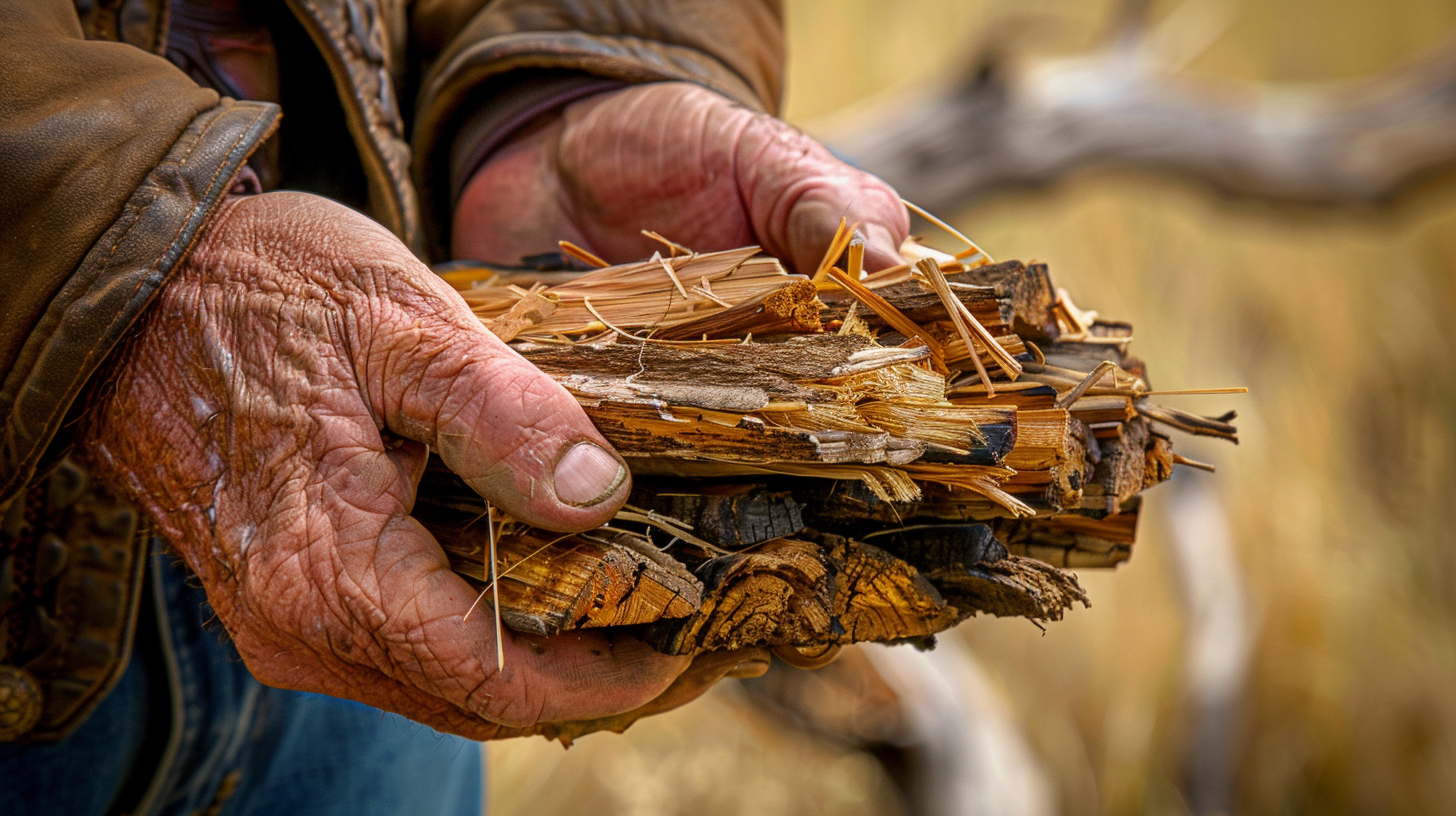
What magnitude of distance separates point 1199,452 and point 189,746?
2551 mm

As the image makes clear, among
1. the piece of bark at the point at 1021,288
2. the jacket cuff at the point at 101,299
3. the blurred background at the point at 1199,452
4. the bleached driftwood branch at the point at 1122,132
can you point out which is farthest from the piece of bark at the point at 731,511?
the bleached driftwood branch at the point at 1122,132

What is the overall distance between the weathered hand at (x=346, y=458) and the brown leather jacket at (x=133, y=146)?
4 cm

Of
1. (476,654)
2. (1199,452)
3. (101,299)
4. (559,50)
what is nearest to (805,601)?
(476,654)

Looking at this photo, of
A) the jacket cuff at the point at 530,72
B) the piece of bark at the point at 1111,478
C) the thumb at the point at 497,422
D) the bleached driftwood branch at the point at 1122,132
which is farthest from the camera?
the bleached driftwood branch at the point at 1122,132

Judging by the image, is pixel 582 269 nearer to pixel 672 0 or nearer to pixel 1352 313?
pixel 672 0

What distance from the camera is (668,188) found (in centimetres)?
98

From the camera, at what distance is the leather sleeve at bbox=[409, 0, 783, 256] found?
3.43ft

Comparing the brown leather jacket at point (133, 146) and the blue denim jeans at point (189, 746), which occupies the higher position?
the brown leather jacket at point (133, 146)

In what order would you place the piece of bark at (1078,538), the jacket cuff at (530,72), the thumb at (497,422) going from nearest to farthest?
the thumb at (497,422)
the piece of bark at (1078,538)
the jacket cuff at (530,72)

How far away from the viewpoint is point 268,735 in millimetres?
918

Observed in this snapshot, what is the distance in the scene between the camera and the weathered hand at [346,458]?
0.58 meters

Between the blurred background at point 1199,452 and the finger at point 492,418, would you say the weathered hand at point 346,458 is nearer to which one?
the finger at point 492,418

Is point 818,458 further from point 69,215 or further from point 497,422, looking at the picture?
point 69,215

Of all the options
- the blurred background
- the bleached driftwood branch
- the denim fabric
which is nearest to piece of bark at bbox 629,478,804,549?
the denim fabric
